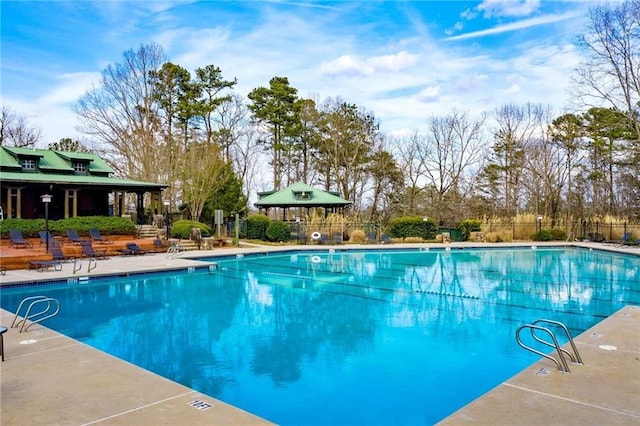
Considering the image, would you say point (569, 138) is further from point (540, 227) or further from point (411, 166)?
point (411, 166)

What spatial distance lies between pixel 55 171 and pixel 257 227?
1008cm

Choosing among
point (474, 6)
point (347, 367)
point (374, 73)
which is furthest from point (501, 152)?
point (347, 367)

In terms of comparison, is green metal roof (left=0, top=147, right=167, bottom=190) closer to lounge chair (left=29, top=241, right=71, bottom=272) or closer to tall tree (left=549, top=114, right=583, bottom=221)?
lounge chair (left=29, top=241, right=71, bottom=272)

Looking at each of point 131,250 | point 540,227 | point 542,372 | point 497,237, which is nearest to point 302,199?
point 131,250

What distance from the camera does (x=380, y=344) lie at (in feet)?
23.0

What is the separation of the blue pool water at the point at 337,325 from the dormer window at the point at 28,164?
1225 cm

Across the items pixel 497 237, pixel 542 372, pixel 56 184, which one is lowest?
pixel 542 372

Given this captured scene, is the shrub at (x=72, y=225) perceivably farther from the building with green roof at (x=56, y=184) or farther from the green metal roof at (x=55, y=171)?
the green metal roof at (x=55, y=171)

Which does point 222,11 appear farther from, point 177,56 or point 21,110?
point 21,110

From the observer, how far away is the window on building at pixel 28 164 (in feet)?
69.5

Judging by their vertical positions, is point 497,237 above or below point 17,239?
below

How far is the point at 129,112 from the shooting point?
28406mm

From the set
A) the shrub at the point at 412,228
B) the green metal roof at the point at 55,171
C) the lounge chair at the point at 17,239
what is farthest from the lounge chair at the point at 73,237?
the shrub at the point at 412,228

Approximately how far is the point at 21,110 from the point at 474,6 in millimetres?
32091
